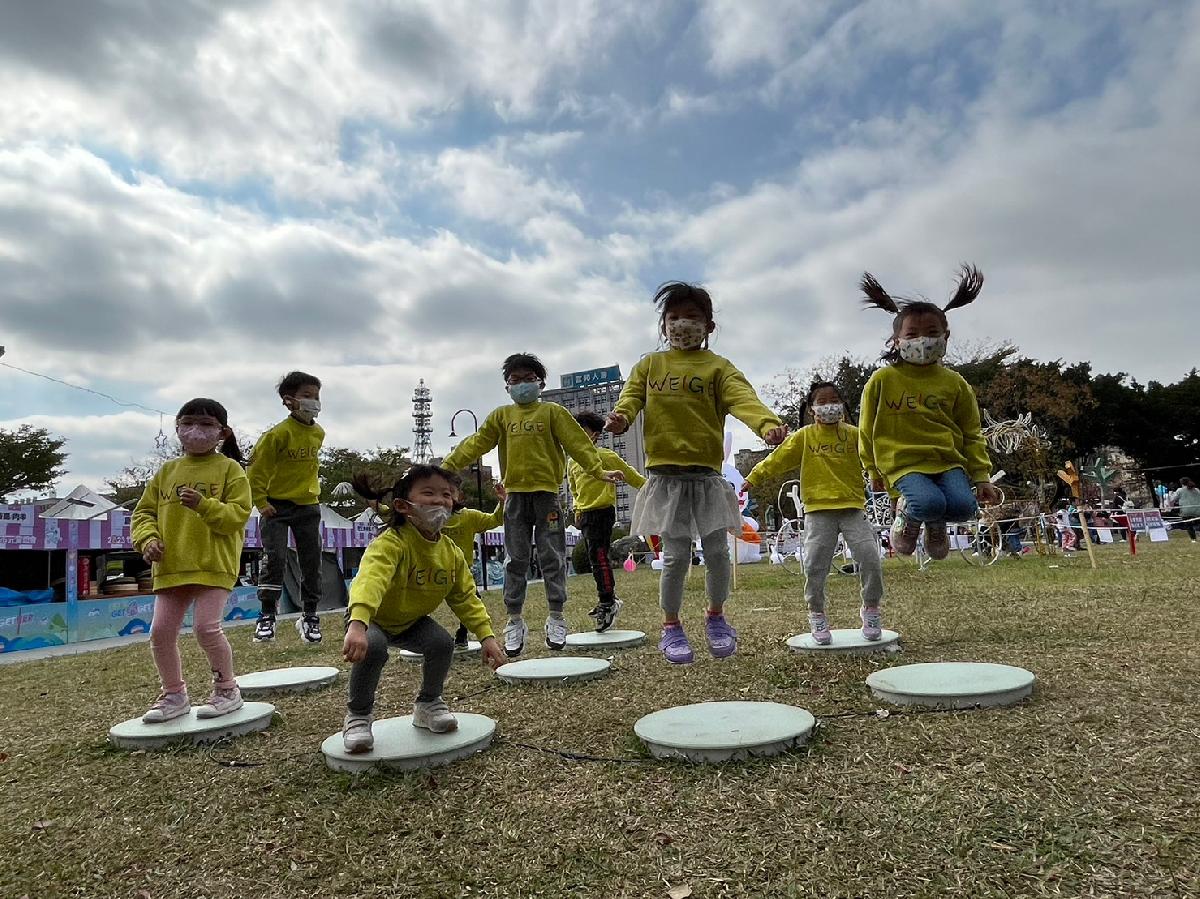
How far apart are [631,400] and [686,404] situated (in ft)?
1.07

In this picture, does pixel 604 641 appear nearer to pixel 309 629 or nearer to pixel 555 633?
pixel 555 633

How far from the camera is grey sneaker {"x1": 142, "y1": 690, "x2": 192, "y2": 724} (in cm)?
389

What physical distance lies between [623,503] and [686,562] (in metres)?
83.5

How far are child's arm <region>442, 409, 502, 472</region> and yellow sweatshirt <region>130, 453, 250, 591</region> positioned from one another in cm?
138

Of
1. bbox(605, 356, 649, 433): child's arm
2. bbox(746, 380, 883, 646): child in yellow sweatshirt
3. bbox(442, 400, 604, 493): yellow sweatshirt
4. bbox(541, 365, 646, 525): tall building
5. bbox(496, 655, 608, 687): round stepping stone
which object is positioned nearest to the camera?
bbox(605, 356, 649, 433): child's arm

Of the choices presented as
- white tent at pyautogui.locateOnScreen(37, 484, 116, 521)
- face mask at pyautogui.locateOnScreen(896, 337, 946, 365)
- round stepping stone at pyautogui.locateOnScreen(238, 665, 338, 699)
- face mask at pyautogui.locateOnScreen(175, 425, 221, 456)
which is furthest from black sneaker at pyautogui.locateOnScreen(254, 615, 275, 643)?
white tent at pyautogui.locateOnScreen(37, 484, 116, 521)

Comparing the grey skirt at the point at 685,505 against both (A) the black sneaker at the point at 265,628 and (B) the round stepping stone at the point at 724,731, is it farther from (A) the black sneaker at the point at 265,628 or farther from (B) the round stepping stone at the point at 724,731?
(A) the black sneaker at the point at 265,628

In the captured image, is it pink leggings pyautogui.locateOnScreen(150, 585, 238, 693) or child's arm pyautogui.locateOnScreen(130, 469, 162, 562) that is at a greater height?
child's arm pyautogui.locateOnScreen(130, 469, 162, 562)

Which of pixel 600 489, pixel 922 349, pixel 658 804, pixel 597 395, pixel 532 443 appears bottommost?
pixel 658 804

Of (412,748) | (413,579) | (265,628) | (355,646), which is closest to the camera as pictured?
(355,646)

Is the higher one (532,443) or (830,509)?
(532,443)

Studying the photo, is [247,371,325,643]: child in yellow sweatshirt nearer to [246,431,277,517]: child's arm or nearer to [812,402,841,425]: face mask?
[246,431,277,517]: child's arm

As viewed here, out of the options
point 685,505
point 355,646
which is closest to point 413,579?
point 355,646

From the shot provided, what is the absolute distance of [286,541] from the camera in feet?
21.8
